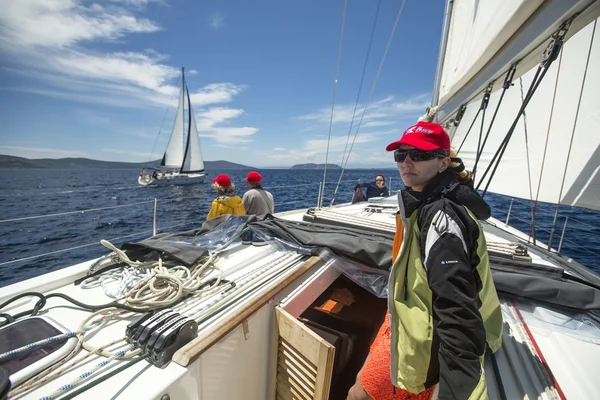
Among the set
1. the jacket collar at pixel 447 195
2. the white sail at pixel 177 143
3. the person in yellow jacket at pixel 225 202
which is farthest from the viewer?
the white sail at pixel 177 143

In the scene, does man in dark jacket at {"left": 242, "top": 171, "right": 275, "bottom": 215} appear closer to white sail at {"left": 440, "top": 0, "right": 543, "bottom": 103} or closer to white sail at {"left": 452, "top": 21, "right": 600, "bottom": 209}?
white sail at {"left": 440, "top": 0, "right": 543, "bottom": 103}

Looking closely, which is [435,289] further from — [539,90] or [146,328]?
[539,90]

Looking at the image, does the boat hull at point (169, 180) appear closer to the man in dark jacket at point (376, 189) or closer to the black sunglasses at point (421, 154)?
the man in dark jacket at point (376, 189)

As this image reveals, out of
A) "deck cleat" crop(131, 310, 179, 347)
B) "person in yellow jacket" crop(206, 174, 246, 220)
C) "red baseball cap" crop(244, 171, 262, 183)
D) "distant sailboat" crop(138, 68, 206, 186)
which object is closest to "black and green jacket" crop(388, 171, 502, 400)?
"deck cleat" crop(131, 310, 179, 347)

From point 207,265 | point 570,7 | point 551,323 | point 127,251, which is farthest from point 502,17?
point 127,251

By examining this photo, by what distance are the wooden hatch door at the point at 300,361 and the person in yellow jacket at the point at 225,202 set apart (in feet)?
6.57

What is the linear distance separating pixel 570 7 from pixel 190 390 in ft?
7.27

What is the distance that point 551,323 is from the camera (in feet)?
4.25

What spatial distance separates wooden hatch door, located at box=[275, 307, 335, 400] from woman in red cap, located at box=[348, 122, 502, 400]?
0.18 metres

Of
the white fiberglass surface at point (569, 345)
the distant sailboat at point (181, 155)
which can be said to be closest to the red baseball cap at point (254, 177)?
the white fiberglass surface at point (569, 345)

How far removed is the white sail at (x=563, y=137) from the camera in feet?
7.95

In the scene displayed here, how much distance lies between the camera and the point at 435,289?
821mm

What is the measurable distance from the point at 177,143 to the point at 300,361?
2876 cm

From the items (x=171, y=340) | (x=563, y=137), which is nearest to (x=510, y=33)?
(x=563, y=137)
